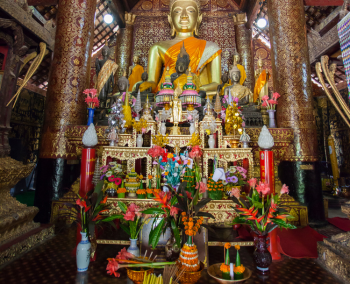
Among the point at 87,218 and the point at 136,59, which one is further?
the point at 136,59

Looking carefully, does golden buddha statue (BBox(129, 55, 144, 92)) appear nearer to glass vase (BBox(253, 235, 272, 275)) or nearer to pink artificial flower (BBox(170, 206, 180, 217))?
pink artificial flower (BBox(170, 206, 180, 217))

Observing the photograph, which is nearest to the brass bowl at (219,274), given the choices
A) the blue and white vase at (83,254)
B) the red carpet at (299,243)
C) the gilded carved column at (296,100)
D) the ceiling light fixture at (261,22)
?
the red carpet at (299,243)

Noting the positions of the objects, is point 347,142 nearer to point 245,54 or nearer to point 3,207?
point 245,54

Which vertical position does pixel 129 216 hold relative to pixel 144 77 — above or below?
below

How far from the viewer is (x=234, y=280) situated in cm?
168

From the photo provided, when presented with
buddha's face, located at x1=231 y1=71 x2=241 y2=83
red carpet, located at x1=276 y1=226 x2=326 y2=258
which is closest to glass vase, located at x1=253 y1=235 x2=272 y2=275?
red carpet, located at x1=276 y1=226 x2=326 y2=258

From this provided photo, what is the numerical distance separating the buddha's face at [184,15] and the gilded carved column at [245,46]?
1467 mm

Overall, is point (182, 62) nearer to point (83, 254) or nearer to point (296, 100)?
point (296, 100)

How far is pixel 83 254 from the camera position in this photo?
2.00 metres

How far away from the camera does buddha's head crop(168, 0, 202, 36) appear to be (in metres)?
6.35

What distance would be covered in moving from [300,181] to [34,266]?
379cm

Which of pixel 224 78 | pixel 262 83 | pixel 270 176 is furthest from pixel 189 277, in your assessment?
pixel 224 78

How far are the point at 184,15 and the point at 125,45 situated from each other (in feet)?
6.53

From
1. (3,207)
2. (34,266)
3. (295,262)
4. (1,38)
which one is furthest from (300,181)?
(1,38)
